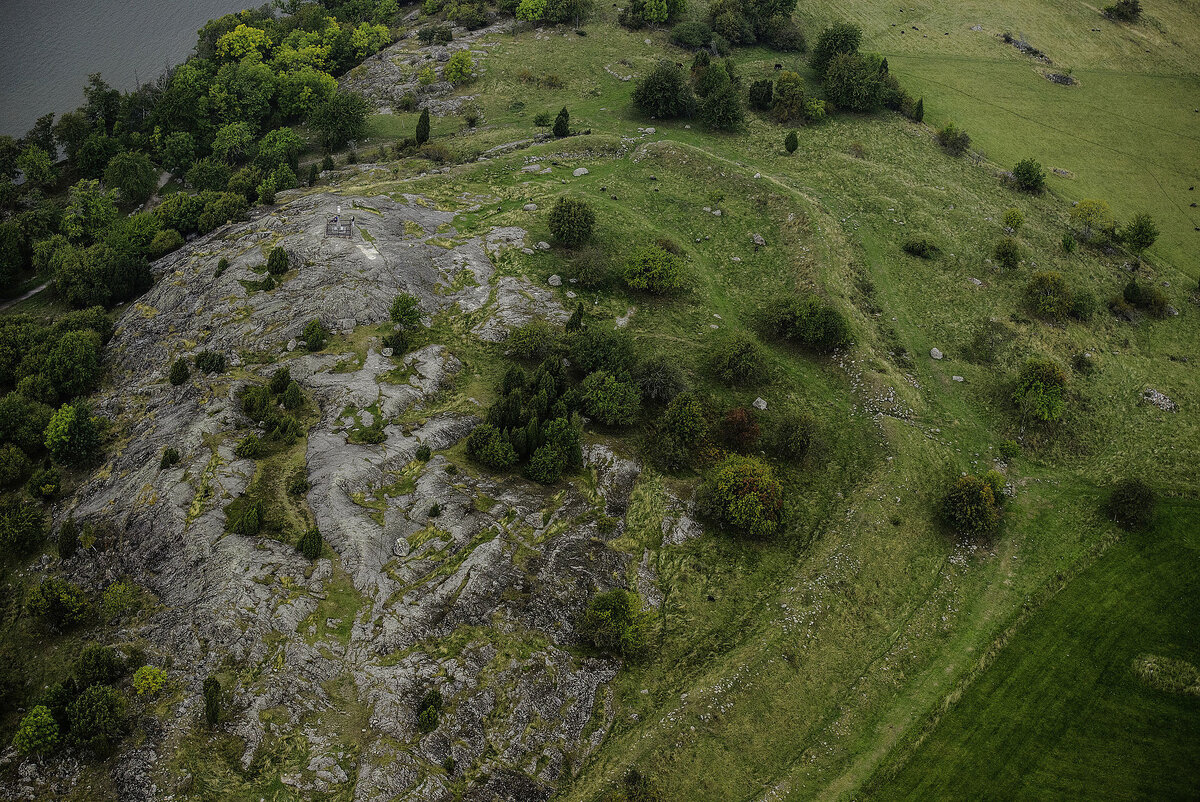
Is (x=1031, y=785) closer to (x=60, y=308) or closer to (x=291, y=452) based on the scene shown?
(x=291, y=452)

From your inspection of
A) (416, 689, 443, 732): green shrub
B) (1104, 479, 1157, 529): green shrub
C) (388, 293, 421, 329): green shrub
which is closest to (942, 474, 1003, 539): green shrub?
(1104, 479, 1157, 529): green shrub

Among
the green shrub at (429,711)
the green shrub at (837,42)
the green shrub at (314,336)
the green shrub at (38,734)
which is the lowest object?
the green shrub at (429,711)

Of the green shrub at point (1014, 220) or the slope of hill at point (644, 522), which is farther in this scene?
the green shrub at point (1014, 220)

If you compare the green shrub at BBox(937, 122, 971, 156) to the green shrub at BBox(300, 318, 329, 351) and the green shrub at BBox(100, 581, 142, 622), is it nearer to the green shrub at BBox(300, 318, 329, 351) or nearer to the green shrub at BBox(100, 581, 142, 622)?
the green shrub at BBox(300, 318, 329, 351)

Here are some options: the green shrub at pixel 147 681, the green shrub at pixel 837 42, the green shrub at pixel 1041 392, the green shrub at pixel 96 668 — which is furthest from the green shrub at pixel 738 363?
the green shrub at pixel 837 42

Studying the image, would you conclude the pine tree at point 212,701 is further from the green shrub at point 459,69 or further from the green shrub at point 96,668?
the green shrub at point 459,69
